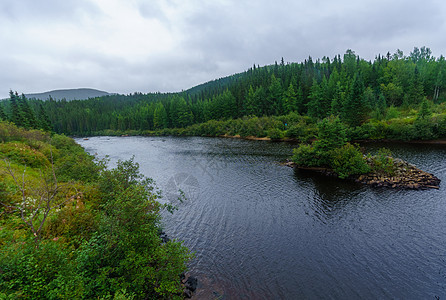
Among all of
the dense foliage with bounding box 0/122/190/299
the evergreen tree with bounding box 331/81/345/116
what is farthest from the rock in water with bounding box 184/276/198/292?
the evergreen tree with bounding box 331/81/345/116

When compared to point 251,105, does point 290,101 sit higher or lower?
lower

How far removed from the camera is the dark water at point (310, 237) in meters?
Result: 13.2

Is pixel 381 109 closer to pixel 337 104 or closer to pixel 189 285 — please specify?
pixel 337 104

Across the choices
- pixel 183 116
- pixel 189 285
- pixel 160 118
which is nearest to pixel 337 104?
pixel 189 285

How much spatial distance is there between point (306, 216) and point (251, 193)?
787 centimetres

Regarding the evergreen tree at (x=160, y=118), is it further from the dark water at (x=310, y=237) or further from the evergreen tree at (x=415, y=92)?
the evergreen tree at (x=415, y=92)

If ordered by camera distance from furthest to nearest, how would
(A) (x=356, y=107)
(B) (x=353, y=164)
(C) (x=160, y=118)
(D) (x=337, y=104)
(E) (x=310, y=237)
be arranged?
1. (C) (x=160, y=118)
2. (D) (x=337, y=104)
3. (A) (x=356, y=107)
4. (B) (x=353, y=164)
5. (E) (x=310, y=237)

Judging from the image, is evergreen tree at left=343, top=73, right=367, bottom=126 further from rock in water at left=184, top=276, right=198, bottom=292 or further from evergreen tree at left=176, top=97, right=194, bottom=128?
evergreen tree at left=176, top=97, right=194, bottom=128

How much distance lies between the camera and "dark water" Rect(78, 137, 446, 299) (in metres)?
13.2

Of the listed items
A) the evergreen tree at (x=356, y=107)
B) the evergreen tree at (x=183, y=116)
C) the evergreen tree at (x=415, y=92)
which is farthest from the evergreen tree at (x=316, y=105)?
the evergreen tree at (x=183, y=116)

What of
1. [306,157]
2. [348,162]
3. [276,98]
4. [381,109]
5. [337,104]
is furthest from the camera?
[276,98]

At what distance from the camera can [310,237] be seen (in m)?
18.2

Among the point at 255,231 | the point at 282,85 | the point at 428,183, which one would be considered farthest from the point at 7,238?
the point at 282,85

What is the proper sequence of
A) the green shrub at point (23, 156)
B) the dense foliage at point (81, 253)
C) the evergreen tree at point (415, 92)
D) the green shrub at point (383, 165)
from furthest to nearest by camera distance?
1. the evergreen tree at point (415, 92)
2. the green shrub at point (383, 165)
3. the green shrub at point (23, 156)
4. the dense foliage at point (81, 253)
